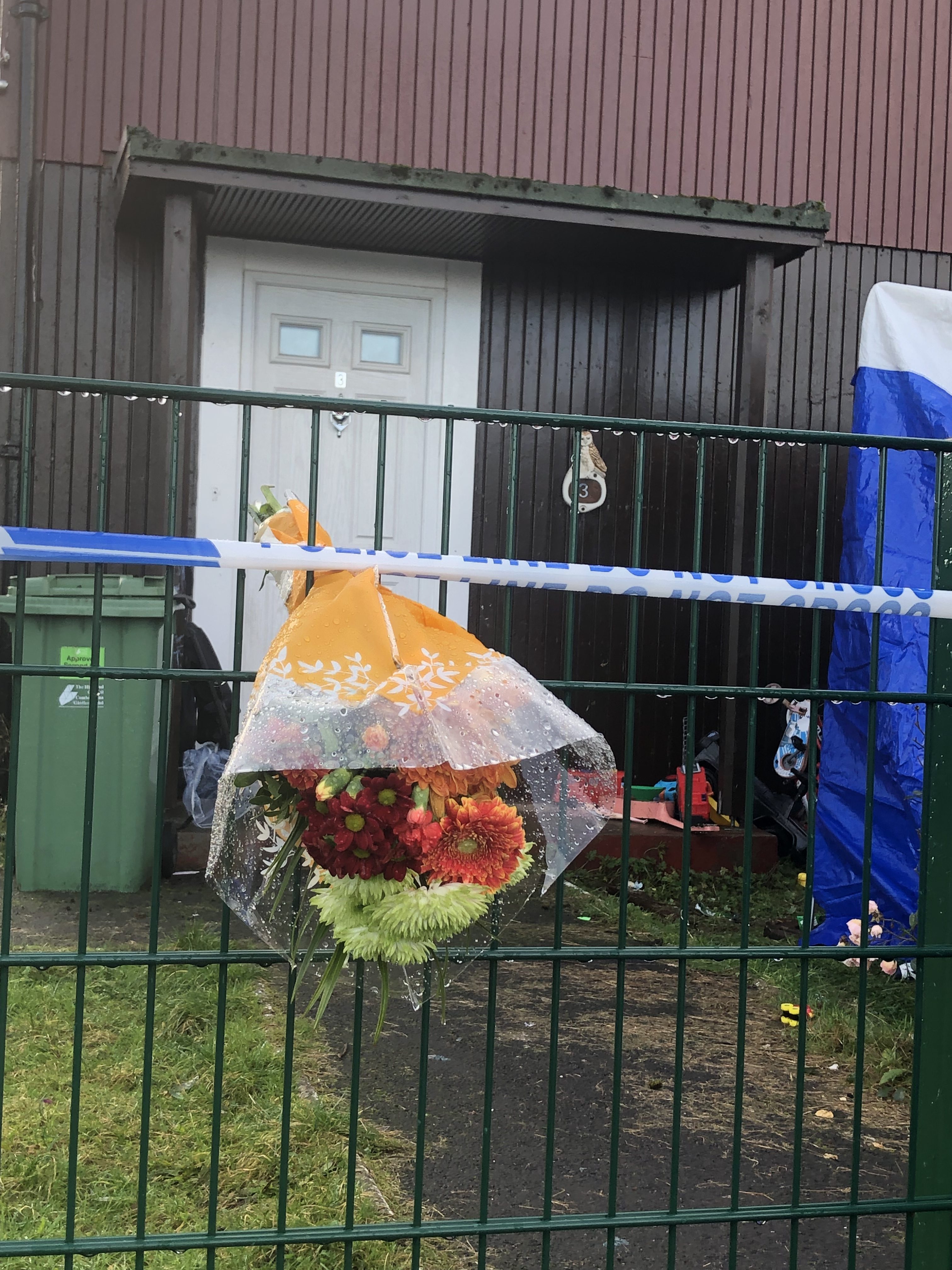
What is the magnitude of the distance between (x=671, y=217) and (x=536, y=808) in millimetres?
5100

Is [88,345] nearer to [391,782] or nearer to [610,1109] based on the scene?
[610,1109]

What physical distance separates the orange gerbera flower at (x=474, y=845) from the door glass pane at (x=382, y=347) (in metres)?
5.81

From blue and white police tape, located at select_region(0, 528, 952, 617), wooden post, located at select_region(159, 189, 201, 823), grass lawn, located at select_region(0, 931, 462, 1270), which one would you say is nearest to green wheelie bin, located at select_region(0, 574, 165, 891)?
wooden post, located at select_region(159, 189, 201, 823)

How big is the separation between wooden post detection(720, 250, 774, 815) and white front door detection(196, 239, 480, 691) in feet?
5.28

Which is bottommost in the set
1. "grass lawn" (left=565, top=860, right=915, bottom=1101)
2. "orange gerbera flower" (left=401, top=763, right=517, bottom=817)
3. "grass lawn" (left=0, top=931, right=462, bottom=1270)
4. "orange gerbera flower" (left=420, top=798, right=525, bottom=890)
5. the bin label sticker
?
"grass lawn" (left=565, top=860, right=915, bottom=1101)

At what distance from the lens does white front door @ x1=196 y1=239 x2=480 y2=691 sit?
697 cm

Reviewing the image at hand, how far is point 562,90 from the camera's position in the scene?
7.13 meters

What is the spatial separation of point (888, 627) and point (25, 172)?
498 centimetres

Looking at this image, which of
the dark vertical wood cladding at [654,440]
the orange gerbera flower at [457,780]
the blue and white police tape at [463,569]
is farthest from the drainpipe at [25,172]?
the orange gerbera flower at [457,780]

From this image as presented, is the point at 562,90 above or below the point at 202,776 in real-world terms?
above

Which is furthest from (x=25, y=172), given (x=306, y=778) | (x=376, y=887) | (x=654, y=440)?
(x=376, y=887)

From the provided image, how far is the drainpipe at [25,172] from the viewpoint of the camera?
641 centimetres

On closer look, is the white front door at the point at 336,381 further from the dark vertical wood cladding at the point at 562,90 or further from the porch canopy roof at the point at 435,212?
the dark vertical wood cladding at the point at 562,90

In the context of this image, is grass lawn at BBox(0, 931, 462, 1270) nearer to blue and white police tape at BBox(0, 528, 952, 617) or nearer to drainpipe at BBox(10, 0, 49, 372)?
blue and white police tape at BBox(0, 528, 952, 617)
